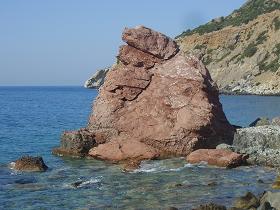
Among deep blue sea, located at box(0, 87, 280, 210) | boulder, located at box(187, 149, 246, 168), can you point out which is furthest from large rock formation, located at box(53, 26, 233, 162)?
boulder, located at box(187, 149, 246, 168)

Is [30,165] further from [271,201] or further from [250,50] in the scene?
[250,50]

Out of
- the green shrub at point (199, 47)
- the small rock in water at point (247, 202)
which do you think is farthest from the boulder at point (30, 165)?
the green shrub at point (199, 47)

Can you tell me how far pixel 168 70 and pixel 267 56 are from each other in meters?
93.0

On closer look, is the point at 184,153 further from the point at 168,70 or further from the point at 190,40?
the point at 190,40

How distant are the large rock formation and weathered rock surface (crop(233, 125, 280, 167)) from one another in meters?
1.94

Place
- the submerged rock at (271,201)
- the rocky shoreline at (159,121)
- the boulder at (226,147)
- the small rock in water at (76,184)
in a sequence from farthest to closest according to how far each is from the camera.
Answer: the boulder at (226,147) < the rocky shoreline at (159,121) < the small rock in water at (76,184) < the submerged rock at (271,201)

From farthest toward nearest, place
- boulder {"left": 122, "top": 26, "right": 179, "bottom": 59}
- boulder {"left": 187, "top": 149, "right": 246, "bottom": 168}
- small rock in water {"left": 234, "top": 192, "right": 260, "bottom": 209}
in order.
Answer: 1. boulder {"left": 122, "top": 26, "right": 179, "bottom": 59}
2. boulder {"left": 187, "top": 149, "right": 246, "bottom": 168}
3. small rock in water {"left": 234, "top": 192, "right": 260, "bottom": 209}

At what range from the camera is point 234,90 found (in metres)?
125

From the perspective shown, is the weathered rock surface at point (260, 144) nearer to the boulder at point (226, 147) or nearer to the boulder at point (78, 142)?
the boulder at point (226, 147)

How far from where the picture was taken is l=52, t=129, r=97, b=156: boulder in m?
33.1

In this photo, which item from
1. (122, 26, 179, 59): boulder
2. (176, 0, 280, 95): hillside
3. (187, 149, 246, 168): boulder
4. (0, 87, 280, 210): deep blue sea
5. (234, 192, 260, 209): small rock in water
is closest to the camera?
(234, 192, 260, 209): small rock in water

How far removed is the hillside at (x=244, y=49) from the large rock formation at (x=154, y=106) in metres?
78.1

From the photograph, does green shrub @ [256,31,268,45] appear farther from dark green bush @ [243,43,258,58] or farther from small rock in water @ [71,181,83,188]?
small rock in water @ [71,181,83,188]

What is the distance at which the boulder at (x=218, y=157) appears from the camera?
28.2m
